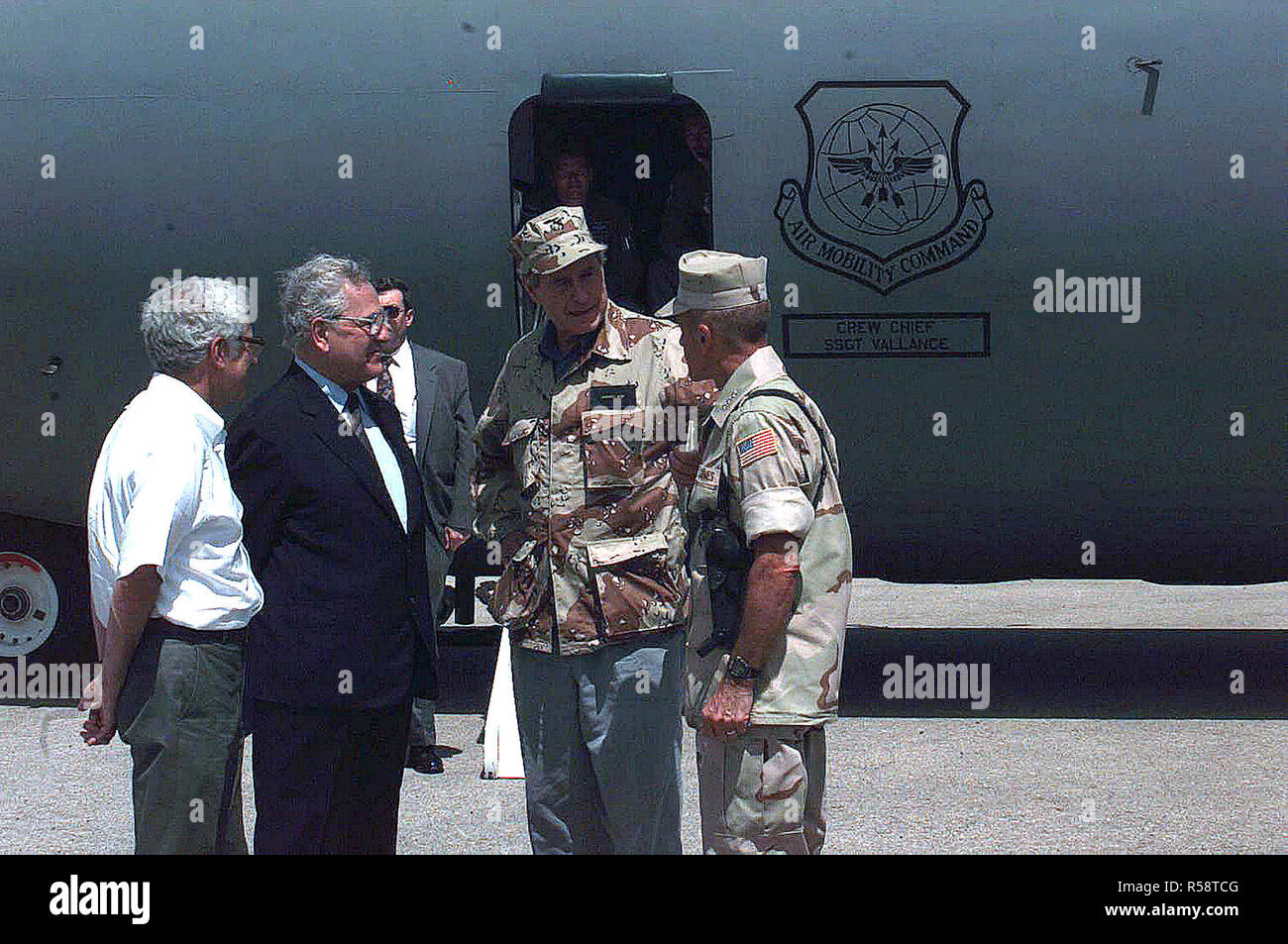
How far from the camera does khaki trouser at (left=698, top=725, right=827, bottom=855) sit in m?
3.29

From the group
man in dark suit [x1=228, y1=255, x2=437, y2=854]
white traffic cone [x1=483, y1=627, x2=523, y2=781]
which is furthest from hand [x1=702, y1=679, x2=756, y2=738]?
white traffic cone [x1=483, y1=627, x2=523, y2=781]

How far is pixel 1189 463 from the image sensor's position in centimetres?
647

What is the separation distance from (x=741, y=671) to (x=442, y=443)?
2817 mm

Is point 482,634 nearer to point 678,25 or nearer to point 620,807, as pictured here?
point 678,25

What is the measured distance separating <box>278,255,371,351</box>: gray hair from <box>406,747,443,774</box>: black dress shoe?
2.51 metres

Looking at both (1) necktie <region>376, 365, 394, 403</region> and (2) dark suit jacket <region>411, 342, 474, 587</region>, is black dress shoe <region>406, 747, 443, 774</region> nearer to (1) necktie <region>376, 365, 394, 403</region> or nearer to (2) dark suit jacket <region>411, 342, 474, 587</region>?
(2) dark suit jacket <region>411, 342, 474, 587</region>

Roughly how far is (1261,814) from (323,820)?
3.23 metres

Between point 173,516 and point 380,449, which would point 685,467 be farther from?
point 173,516

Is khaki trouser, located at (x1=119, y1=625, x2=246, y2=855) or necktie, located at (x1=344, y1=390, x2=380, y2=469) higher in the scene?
necktie, located at (x1=344, y1=390, x2=380, y2=469)

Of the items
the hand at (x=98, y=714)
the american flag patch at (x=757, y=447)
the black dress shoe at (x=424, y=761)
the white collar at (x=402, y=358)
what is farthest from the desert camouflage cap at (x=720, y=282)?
the black dress shoe at (x=424, y=761)

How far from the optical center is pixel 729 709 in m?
3.28

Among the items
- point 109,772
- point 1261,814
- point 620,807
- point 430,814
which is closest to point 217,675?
point 620,807

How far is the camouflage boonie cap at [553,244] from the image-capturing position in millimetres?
3707

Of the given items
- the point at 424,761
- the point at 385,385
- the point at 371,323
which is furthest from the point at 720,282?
the point at 424,761
